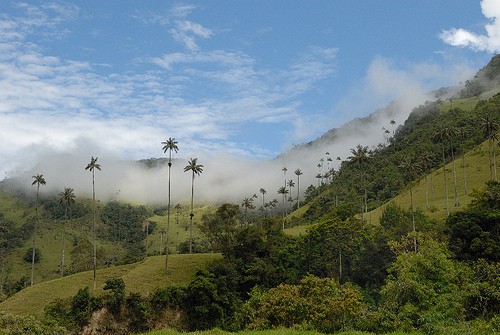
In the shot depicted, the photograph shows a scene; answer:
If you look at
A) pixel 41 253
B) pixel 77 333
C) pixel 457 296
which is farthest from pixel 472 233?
pixel 41 253

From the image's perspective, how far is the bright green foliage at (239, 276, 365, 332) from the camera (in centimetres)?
2523

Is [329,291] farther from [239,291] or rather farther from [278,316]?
[239,291]

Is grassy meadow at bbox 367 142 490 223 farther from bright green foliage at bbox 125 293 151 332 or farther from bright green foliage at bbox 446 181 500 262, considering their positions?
bright green foliage at bbox 125 293 151 332

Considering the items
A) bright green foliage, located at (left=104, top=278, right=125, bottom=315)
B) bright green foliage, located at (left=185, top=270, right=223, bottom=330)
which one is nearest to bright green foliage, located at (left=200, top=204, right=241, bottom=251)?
bright green foliage, located at (left=185, top=270, right=223, bottom=330)

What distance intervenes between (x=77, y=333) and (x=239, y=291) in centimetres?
3299

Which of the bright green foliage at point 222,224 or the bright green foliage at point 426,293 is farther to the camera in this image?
the bright green foliage at point 222,224

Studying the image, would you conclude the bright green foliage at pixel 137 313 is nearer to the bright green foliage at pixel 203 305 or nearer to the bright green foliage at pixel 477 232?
the bright green foliage at pixel 203 305

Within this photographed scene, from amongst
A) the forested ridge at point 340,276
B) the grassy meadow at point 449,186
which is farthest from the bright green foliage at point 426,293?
the grassy meadow at point 449,186

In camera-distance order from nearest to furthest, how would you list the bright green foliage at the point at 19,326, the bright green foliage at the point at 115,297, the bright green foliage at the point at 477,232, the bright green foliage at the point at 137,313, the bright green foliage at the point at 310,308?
the bright green foliage at the point at 310,308 < the bright green foliage at the point at 19,326 < the bright green foliage at the point at 477,232 < the bright green foliage at the point at 137,313 < the bright green foliage at the point at 115,297

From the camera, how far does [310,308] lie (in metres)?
39.7

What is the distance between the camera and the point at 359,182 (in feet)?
604

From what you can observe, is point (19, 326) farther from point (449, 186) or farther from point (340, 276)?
point (449, 186)

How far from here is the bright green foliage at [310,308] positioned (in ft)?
82.8

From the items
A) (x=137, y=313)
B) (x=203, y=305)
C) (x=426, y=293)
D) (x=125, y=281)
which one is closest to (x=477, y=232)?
(x=426, y=293)
